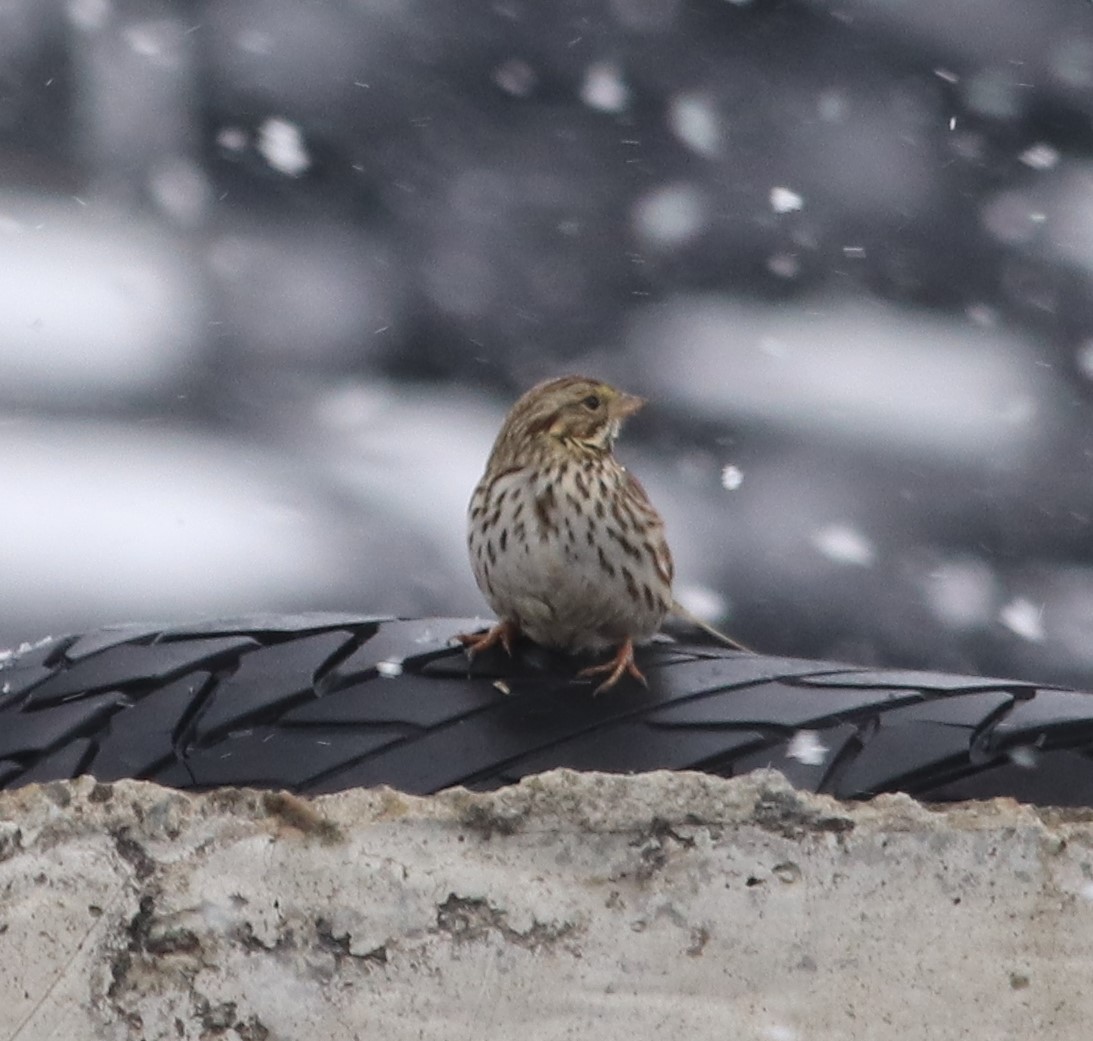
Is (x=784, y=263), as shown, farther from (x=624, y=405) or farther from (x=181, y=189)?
(x=624, y=405)

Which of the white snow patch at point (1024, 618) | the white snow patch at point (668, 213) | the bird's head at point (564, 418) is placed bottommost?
the white snow patch at point (1024, 618)

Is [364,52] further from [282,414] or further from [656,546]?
[656,546]

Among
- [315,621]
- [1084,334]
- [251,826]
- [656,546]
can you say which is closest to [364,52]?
[1084,334]

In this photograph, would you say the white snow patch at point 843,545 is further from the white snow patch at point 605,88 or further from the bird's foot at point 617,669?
the bird's foot at point 617,669

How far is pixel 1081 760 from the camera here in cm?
146

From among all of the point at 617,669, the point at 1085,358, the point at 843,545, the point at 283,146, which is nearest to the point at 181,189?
the point at 283,146

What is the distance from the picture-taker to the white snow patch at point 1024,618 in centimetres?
409

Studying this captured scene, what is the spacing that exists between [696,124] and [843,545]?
0.86 meters

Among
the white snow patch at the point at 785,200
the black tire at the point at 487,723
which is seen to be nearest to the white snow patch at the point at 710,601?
the white snow patch at the point at 785,200

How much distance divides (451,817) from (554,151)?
288cm

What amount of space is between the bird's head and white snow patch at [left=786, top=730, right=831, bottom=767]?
1.11m

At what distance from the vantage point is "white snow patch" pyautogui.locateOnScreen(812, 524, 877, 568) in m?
4.09

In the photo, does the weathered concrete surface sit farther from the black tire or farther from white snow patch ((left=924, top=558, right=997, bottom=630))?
white snow patch ((left=924, top=558, right=997, bottom=630))

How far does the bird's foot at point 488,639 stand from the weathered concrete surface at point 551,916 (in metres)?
0.27
